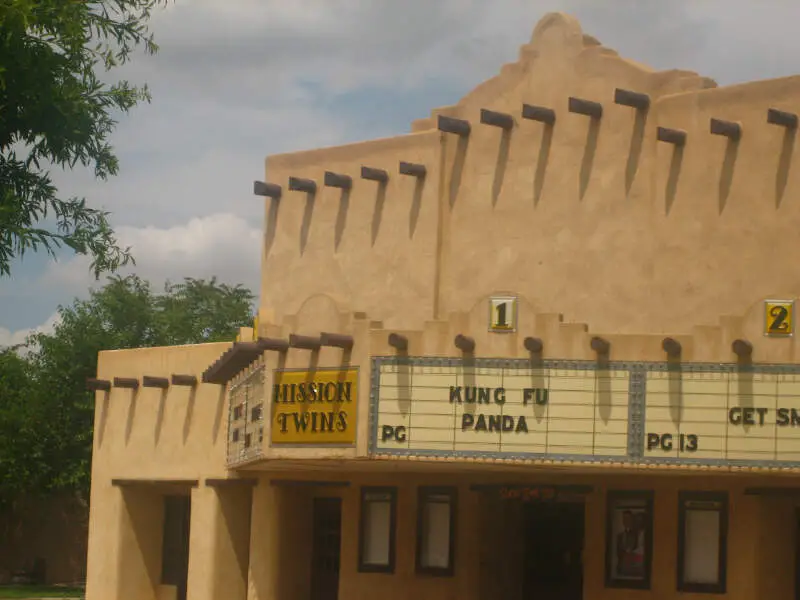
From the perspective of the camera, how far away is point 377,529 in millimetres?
26922

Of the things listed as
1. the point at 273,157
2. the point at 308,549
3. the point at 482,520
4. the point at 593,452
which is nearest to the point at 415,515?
the point at 482,520

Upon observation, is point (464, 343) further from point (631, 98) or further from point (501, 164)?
point (631, 98)

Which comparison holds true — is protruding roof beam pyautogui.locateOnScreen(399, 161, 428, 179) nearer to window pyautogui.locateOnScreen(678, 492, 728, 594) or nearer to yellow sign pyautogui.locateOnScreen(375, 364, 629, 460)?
yellow sign pyautogui.locateOnScreen(375, 364, 629, 460)

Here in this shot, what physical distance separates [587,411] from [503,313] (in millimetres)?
1904

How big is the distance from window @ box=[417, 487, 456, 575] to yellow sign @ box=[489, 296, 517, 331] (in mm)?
5245

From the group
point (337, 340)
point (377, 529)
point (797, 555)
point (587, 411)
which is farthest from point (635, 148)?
point (377, 529)

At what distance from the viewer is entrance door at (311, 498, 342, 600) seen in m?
28.5

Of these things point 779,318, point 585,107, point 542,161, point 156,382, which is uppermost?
point 585,107

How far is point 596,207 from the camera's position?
80.7ft

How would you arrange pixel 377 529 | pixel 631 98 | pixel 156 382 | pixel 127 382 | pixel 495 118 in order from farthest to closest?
pixel 127 382 < pixel 156 382 < pixel 377 529 < pixel 495 118 < pixel 631 98

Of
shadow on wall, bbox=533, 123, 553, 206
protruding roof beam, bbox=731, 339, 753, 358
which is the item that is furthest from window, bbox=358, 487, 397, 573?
protruding roof beam, bbox=731, 339, 753, 358

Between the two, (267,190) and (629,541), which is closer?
(629,541)

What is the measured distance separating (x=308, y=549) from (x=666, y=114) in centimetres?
1110

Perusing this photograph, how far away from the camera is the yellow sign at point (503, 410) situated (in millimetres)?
21297
